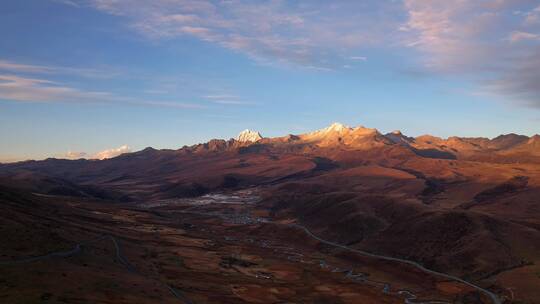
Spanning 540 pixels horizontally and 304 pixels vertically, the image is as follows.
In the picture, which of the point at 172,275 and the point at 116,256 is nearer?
the point at 172,275

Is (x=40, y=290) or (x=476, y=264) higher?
(x=40, y=290)

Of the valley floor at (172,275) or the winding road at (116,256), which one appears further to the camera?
the winding road at (116,256)

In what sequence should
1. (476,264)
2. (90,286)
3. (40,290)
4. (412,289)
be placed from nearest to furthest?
(40,290), (90,286), (412,289), (476,264)

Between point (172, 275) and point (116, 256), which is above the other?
point (116, 256)

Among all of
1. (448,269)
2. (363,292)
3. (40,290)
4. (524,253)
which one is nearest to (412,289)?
(363,292)

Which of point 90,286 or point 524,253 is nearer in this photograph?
point 90,286

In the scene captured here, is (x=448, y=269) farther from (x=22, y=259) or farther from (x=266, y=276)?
(x=22, y=259)

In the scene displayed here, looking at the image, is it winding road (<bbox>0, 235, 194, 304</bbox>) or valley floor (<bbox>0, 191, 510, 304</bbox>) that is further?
winding road (<bbox>0, 235, 194, 304</bbox>)

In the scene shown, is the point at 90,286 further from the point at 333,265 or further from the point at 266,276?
the point at 333,265

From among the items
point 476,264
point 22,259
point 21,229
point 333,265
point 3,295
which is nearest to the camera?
point 3,295
